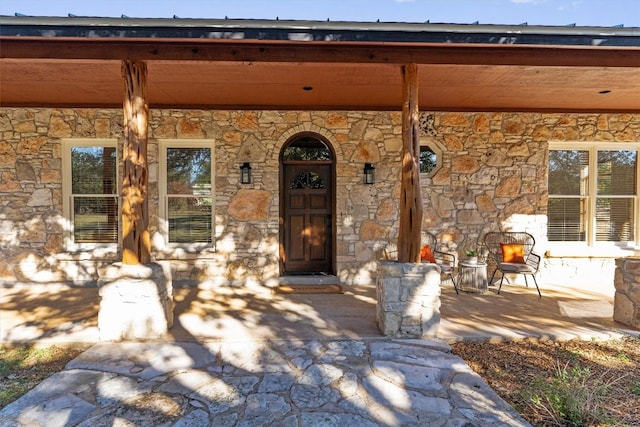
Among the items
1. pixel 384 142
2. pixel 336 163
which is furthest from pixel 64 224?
pixel 384 142

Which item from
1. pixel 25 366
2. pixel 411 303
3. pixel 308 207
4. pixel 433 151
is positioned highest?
pixel 433 151

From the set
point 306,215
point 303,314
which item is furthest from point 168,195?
point 303,314

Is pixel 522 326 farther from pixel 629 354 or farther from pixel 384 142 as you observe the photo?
pixel 384 142

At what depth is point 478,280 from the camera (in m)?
4.93

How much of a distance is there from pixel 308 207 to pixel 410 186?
2.51m

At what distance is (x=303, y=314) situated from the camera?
3883mm

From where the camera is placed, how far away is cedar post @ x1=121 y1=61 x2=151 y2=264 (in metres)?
3.29

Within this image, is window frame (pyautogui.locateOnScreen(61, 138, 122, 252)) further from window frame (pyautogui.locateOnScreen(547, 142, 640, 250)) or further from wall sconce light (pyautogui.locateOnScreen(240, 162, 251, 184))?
window frame (pyautogui.locateOnScreen(547, 142, 640, 250))

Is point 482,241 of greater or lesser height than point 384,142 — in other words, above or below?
below

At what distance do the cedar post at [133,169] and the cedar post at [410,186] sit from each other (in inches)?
97.0

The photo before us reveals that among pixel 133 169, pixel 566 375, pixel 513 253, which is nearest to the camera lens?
pixel 566 375

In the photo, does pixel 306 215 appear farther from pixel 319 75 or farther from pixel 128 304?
pixel 128 304

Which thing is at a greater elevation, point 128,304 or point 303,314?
point 128,304

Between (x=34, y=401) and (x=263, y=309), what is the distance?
2181 millimetres
